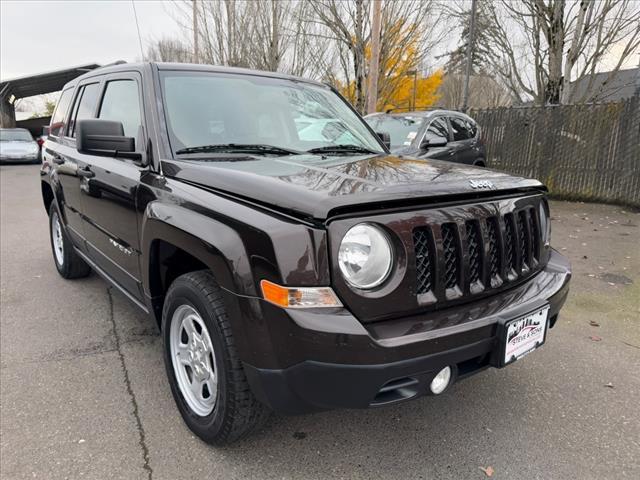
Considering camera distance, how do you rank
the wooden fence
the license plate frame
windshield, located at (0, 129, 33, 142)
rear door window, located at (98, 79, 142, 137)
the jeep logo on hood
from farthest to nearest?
windshield, located at (0, 129, 33, 142) < the wooden fence < rear door window, located at (98, 79, 142, 137) < the jeep logo on hood < the license plate frame

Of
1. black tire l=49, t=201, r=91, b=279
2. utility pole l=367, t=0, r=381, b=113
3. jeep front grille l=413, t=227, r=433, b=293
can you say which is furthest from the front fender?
utility pole l=367, t=0, r=381, b=113

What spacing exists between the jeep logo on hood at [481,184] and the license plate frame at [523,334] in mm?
608

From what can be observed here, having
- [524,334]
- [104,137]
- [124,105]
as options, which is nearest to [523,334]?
[524,334]

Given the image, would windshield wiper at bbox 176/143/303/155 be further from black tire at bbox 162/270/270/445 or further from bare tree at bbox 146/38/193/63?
bare tree at bbox 146/38/193/63

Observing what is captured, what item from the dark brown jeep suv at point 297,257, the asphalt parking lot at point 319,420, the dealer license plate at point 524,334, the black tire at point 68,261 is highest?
the dark brown jeep suv at point 297,257

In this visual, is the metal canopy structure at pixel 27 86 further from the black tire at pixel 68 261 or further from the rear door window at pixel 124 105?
the rear door window at pixel 124 105

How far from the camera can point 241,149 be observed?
2760mm

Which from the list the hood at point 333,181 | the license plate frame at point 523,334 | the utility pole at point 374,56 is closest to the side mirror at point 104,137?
the hood at point 333,181

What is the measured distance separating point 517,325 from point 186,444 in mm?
1682

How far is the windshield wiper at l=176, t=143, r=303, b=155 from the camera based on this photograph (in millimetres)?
2655

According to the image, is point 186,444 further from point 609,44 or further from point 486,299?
point 609,44

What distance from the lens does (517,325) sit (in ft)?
6.82

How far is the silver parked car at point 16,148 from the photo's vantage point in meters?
19.1

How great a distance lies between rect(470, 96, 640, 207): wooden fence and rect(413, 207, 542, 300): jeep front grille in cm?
790
